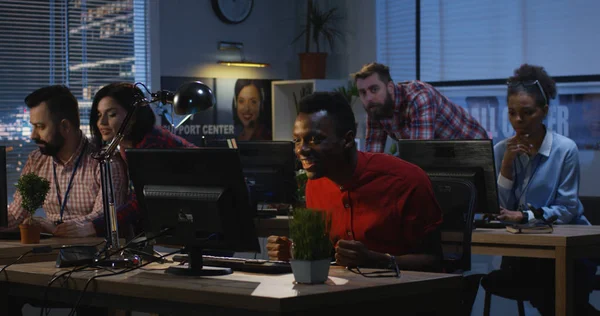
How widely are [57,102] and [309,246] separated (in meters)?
2.36

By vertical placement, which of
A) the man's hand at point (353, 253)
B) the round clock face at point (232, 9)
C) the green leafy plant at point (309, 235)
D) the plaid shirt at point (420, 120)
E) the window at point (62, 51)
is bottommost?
the man's hand at point (353, 253)

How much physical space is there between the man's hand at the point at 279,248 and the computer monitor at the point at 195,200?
269mm

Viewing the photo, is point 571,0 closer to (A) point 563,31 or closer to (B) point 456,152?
(A) point 563,31

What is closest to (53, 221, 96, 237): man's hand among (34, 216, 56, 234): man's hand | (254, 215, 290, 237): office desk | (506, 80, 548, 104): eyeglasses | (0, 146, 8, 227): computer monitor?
(34, 216, 56, 234): man's hand

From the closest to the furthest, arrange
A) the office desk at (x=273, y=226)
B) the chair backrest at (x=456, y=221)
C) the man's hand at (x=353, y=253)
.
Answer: the man's hand at (x=353, y=253) → the chair backrest at (x=456, y=221) → the office desk at (x=273, y=226)

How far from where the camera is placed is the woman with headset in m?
8.23

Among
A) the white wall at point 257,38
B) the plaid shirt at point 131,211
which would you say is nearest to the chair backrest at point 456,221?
the plaid shirt at point 131,211

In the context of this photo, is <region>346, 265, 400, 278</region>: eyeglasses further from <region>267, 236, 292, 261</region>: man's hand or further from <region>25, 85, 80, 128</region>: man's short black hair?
<region>25, 85, 80, 128</region>: man's short black hair

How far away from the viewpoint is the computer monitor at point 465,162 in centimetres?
411

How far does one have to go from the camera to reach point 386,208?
3.00 metres

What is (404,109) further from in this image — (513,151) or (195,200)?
(195,200)

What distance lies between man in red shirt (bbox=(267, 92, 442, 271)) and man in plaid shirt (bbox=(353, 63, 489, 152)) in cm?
277

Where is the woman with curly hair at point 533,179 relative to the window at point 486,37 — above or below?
below

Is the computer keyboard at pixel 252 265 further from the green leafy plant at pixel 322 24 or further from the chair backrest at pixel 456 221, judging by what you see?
the green leafy plant at pixel 322 24
